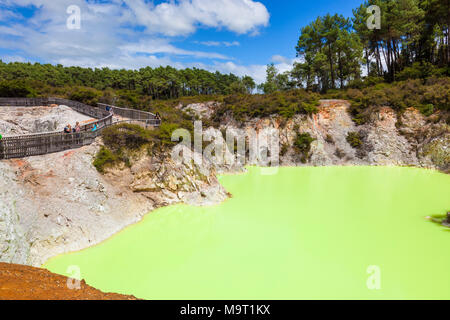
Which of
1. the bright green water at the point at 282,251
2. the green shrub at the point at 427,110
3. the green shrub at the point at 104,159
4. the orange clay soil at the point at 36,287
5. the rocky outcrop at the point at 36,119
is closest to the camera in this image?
the orange clay soil at the point at 36,287

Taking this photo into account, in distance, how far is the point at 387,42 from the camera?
44.8 m

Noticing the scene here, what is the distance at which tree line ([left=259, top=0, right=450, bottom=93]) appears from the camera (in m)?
39.8

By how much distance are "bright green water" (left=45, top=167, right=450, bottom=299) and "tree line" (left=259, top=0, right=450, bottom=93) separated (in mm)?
34923

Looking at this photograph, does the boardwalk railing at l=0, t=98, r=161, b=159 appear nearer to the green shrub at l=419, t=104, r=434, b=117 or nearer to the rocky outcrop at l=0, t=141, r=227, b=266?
the rocky outcrop at l=0, t=141, r=227, b=266

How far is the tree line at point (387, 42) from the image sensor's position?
3984 cm

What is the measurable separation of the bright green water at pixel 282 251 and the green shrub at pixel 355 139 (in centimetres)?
1677

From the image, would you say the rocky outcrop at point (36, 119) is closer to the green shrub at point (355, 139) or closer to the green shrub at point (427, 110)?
the green shrub at point (355, 139)

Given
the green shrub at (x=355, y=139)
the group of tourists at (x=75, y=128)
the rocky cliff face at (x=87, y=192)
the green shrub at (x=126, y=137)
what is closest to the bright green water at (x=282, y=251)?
the rocky cliff face at (x=87, y=192)

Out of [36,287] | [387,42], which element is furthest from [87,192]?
[387,42]

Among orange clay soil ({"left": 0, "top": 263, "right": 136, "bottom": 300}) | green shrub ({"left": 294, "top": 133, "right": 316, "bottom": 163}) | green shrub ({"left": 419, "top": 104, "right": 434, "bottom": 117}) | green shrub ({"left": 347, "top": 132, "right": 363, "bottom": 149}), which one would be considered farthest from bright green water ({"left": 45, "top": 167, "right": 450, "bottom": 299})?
green shrub ({"left": 419, "top": 104, "right": 434, "bottom": 117})

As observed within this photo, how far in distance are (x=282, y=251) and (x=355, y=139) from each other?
29.9 m

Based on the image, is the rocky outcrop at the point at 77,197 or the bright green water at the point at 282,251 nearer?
the bright green water at the point at 282,251
